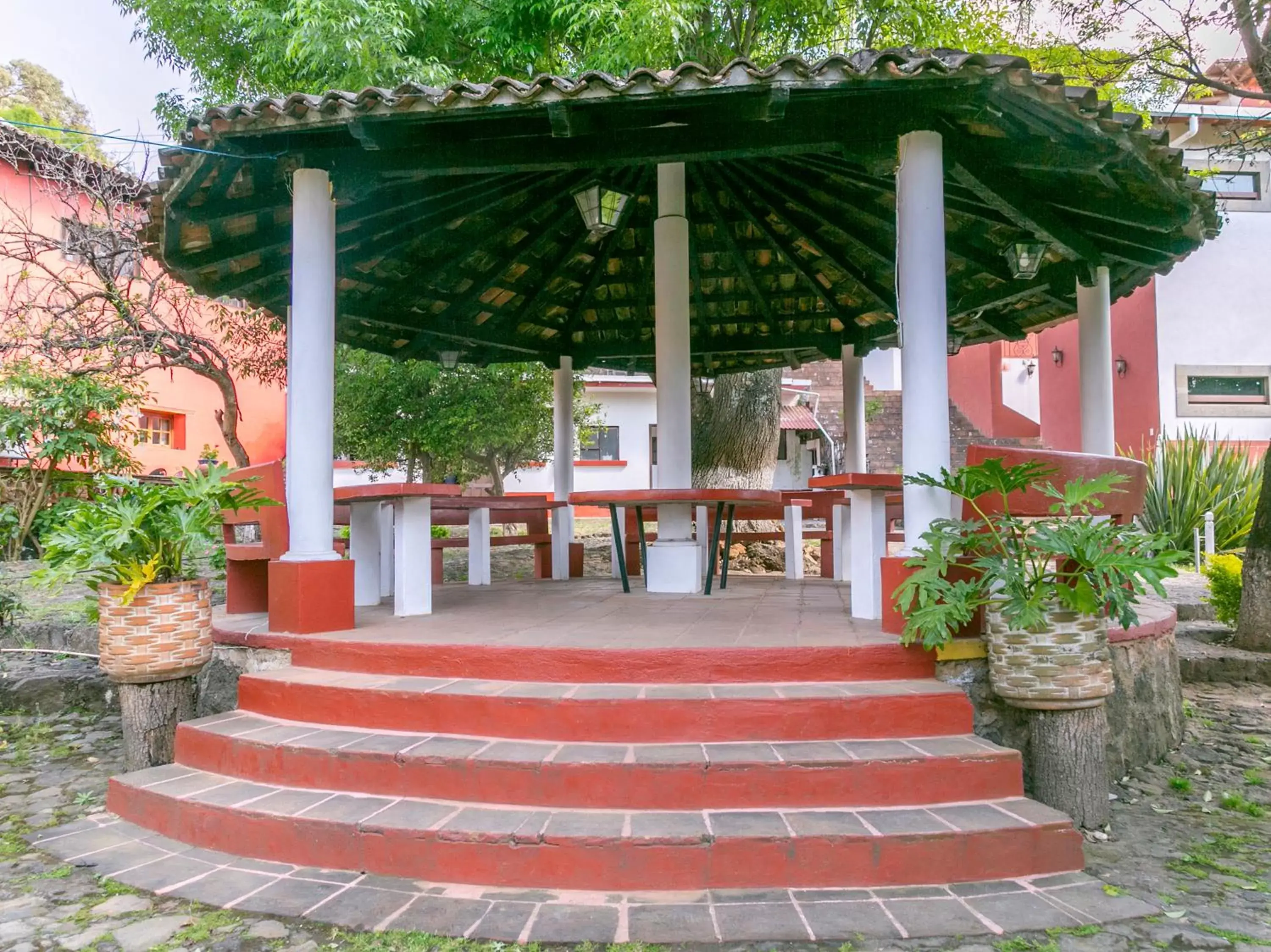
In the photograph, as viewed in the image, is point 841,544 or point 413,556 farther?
point 841,544

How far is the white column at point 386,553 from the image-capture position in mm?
5441

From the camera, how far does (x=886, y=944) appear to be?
2.14 metres

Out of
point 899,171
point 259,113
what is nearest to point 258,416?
point 259,113

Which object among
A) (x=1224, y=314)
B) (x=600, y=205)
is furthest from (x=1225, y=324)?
(x=600, y=205)

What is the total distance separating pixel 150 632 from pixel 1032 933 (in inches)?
132

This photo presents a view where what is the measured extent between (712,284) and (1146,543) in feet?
17.2

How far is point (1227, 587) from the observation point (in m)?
6.37

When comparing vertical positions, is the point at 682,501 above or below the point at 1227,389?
below

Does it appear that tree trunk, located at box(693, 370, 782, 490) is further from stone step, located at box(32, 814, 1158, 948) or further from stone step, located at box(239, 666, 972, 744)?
stone step, located at box(32, 814, 1158, 948)

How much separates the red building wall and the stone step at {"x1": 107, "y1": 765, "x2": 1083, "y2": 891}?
416 inches

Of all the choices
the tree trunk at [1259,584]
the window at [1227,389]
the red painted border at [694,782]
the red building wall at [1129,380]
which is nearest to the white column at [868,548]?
the red painted border at [694,782]

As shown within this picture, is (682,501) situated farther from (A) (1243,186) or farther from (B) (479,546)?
(A) (1243,186)

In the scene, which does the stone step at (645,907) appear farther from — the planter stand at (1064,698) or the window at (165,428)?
the window at (165,428)

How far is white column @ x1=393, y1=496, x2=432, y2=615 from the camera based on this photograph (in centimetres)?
421
